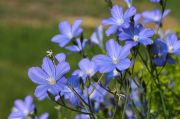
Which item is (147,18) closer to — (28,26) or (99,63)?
(99,63)

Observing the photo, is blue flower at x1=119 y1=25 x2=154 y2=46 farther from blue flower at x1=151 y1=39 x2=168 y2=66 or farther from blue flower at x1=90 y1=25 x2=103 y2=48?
blue flower at x1=90 y1=25 x2=103 y2=48

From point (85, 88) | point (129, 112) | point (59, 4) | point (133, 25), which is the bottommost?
point (59, 4)

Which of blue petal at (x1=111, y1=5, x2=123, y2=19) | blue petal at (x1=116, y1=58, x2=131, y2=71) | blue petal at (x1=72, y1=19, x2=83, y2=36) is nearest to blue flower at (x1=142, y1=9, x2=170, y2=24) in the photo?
blue petal at (x1=72, y1=19, x2=83, y2=36)

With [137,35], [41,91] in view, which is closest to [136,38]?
[137,35]

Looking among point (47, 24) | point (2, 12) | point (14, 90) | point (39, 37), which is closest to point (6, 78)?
point (14, 90)

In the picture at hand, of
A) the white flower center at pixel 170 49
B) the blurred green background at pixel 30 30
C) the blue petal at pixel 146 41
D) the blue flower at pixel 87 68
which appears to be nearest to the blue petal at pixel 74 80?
the blue flower at pixel 87 68

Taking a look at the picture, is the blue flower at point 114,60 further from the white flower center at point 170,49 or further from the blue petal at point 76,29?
Result: the blue petal at point 76,29
